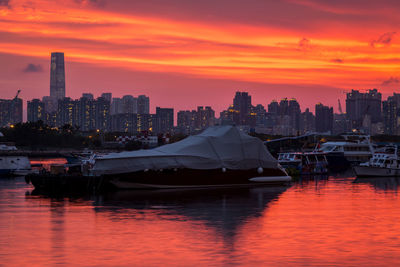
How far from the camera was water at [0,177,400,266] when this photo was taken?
27.2 m

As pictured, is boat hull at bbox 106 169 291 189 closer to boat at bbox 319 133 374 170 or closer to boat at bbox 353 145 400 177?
boat at bbox 353 145 400 177

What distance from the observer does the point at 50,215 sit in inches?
1702

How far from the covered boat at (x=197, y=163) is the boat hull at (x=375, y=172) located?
2569 centimetres

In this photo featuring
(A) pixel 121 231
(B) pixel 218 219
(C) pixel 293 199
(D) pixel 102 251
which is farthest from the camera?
(C) pixel 293 199

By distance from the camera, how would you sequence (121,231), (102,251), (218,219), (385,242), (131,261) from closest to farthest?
(131,261) < (102,251) < (385,242) < (121,231) < (218,219)

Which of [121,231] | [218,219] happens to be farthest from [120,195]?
[121,231]

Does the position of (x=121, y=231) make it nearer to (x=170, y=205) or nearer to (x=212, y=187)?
(x=170, y=205)

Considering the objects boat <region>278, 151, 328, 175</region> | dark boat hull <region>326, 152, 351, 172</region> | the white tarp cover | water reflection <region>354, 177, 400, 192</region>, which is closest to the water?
the white tarp cover

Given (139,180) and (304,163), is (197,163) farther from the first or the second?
(304,163)

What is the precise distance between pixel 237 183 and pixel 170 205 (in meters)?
17.9

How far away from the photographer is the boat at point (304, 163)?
95.9 meters

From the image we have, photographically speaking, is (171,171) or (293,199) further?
(171,171)

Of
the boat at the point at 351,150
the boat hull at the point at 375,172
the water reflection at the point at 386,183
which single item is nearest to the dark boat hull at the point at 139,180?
the water reflection at the point at 386,183

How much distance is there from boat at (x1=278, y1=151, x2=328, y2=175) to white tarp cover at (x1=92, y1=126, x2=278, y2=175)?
2817 cm
